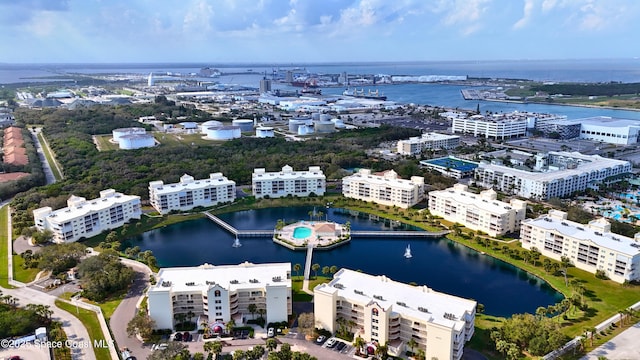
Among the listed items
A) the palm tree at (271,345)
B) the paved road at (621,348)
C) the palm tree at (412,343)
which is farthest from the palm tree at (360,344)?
the paved road at (621,348)

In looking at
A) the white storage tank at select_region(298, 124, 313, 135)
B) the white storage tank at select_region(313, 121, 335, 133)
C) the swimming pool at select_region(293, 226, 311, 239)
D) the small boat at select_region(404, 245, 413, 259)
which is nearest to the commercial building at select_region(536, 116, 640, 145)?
the white storage tank at select_region(313, 121, 335, 133)

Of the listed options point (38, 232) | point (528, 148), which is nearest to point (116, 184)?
point (38, 232)

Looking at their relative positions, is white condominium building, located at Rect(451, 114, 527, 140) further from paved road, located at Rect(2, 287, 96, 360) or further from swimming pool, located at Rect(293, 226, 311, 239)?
paved road, located at Rect(2, 287, 96, 360)

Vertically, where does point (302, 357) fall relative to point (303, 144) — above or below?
below

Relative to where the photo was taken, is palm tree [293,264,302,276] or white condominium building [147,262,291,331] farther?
palm tree [293,264,302,276]

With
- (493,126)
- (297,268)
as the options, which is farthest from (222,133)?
(297,268)

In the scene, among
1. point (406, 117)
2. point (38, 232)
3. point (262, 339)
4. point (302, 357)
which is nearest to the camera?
point (302, 357)

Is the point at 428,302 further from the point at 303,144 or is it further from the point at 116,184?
the point at 303,144

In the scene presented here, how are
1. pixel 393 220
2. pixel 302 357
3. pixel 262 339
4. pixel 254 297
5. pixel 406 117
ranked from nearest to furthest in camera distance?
pixel 302 357
pixel 262 339
pixel 254 297
pixel 393 220
pixel 406 117

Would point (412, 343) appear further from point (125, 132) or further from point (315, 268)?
point (125, 132)
